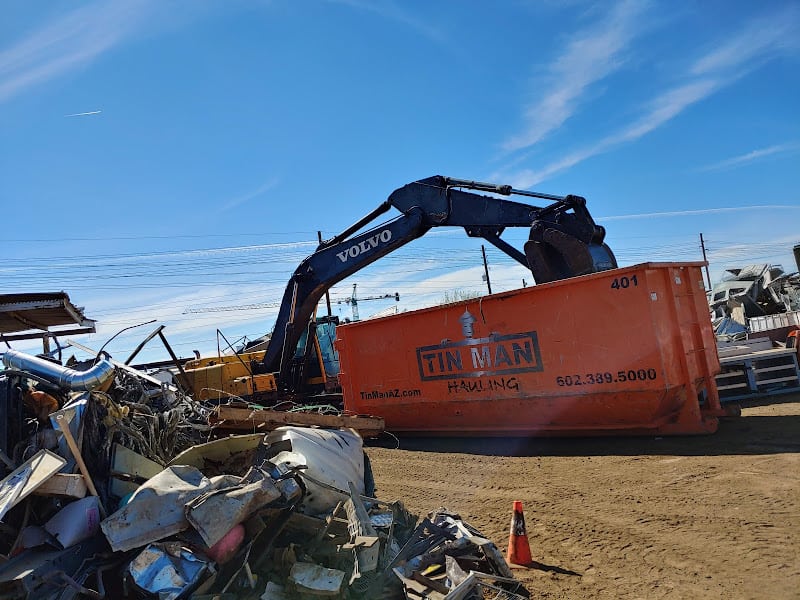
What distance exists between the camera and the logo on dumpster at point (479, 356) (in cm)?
820


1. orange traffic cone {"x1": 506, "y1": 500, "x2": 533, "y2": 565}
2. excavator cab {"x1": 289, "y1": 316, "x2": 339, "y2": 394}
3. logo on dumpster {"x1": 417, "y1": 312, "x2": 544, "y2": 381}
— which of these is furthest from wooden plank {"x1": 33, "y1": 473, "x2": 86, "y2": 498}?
excavator cab {"x1": 289, "y1": 316, "x2": 339, "y2": 394}

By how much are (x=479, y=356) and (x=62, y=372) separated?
5.58 m

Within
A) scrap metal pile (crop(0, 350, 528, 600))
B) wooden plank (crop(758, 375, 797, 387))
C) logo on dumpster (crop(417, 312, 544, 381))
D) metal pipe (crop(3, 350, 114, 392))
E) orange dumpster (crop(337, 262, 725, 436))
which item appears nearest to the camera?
scrap metal pile (crop(0, 350, 528, 600))

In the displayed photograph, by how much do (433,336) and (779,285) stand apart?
65.5 feet

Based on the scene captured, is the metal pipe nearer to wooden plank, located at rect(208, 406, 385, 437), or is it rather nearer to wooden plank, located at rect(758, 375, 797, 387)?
wooden plank, located at rect(208, 406, 385, 437)

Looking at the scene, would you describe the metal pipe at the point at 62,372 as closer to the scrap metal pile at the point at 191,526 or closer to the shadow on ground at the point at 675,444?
the scrap metal pile at the point at 191,526

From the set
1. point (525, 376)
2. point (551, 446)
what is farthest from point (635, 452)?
point (525, 376)

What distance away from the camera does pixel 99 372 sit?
5402mm

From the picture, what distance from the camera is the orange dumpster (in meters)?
7.17

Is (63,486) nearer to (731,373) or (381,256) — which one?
(381,256)

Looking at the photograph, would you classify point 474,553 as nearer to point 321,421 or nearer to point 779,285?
point 321,421

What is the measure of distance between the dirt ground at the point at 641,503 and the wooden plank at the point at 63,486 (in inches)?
120

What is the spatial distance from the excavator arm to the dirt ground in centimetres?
266

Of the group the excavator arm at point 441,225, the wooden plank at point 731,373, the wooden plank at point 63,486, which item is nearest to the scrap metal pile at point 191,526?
the wooden plank at point 63,486
